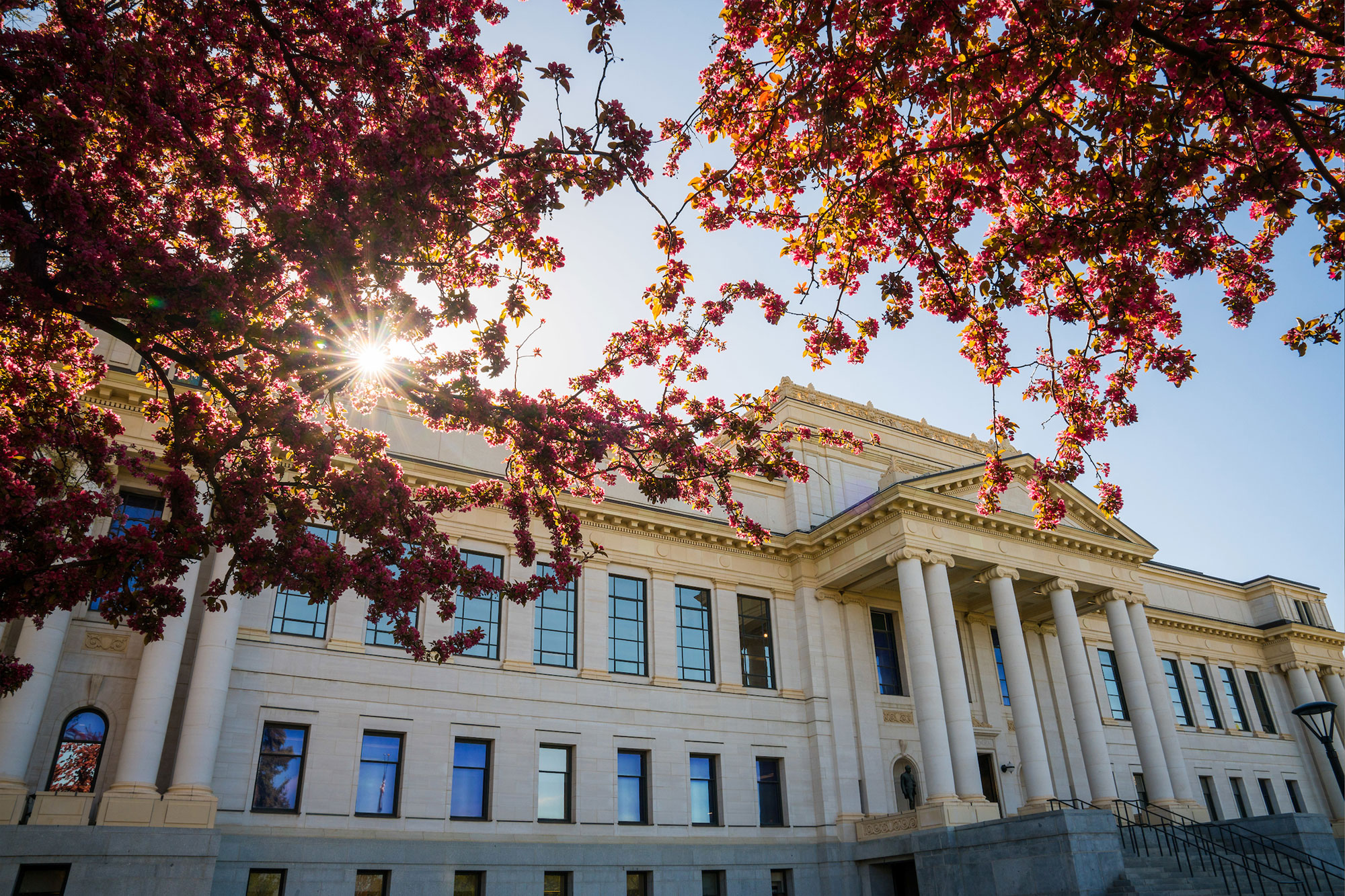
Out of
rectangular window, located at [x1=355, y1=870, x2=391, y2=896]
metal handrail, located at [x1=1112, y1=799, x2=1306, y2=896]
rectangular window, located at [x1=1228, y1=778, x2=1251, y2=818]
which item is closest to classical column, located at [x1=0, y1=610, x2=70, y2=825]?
rectangular window, located at [x1=355, y1=870, x2=391, y2=896]

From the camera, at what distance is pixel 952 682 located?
2378 cm

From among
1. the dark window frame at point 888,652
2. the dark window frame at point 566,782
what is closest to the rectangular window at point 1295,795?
the dark window frame at point 888,652

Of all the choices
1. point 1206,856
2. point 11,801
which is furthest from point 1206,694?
point 11,801

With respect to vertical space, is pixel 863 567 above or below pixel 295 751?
above

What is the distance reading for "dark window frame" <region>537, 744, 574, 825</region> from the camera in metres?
21.2

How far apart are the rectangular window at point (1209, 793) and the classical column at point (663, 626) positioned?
25.3 meters

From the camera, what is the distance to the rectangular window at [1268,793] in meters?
36.4

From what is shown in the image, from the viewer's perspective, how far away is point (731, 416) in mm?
10609

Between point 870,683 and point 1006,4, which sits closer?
point 1006,4

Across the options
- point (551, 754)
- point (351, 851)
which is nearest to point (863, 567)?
point (551, 754)

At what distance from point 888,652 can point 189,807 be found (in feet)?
66.7

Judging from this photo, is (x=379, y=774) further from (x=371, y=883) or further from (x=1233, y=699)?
(x=1233, y=699)

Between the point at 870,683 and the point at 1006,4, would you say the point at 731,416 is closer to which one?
the point at 1006,4

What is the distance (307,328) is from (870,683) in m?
22.5
